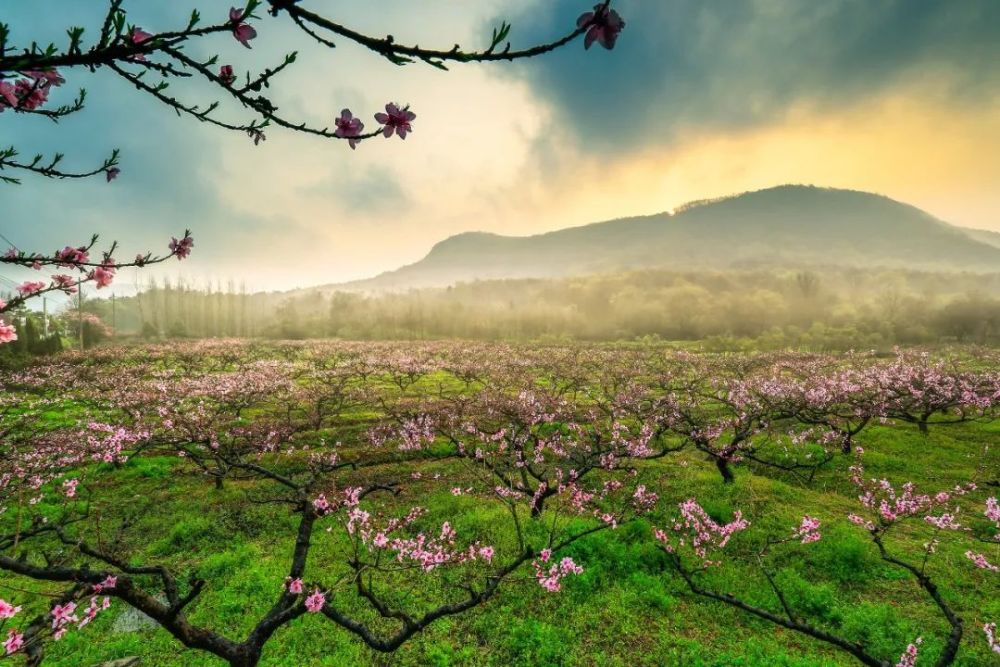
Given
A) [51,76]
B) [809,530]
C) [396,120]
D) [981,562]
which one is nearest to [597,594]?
[809,530]

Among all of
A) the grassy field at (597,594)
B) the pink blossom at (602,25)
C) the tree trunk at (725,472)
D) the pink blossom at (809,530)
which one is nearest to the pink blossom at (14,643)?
the grassy field at (597,594)

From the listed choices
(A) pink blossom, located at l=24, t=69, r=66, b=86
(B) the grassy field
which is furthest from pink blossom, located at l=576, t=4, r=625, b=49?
(B) the grassy field

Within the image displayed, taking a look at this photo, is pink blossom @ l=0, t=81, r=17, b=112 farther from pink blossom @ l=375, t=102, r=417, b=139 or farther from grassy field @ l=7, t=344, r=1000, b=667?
grassy field @ l=7, t=344, r=1000, b=667

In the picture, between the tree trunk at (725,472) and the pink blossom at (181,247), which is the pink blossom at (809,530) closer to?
Result: the tree trunk at (725,472)

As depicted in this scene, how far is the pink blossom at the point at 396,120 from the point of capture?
2875 millimetres

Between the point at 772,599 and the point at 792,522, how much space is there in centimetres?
408

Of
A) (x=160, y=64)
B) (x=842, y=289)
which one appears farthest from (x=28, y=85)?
(x=842, y=289)

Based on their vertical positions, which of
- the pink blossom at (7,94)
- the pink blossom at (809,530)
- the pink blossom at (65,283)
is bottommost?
the pink blossom at (809,530)

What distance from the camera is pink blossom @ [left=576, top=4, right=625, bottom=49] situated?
74.9 inches

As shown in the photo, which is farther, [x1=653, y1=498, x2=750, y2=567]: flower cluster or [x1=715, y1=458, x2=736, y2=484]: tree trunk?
[x1=715, y1=458, x2=736, y2=484]: tree trunk

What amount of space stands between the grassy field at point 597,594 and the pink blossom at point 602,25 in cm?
769

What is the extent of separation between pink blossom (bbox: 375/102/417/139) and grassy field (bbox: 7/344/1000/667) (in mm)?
6533

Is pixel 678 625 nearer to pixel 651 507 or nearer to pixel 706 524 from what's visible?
pixel 706 524

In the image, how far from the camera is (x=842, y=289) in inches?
7756
